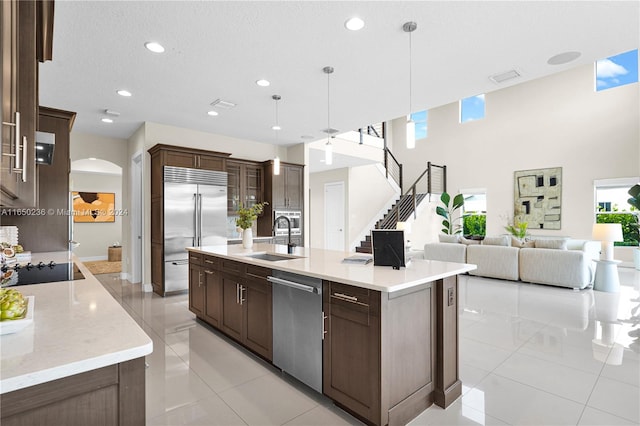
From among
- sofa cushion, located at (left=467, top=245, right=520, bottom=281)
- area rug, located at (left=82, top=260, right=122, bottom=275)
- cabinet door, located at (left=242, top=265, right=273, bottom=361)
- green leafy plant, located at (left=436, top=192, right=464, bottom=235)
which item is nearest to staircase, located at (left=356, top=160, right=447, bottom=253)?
green leafy plant, located at (left=436, top=192, right=464, bottom=235)

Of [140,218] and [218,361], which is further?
[140,218]

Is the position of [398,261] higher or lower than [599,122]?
lower

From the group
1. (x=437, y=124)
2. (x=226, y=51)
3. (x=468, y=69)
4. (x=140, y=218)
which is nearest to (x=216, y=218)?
(x=140, y=218)

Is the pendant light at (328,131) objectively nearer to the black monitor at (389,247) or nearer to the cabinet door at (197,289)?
the black monitor at (389,247)

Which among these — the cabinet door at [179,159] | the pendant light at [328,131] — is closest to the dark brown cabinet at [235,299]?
the pendant light at [328,131]

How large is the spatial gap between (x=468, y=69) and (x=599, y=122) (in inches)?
276

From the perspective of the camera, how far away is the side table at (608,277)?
17.5 ft

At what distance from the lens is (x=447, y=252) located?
6.73 meters

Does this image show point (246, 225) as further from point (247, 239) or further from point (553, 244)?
point (553, 244)

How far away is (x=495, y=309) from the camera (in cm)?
435

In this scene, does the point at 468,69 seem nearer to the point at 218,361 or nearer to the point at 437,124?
the point at 218,361

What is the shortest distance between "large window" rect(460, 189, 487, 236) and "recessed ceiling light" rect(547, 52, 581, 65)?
284 inches

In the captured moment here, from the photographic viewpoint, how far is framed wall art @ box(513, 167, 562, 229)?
8703mm

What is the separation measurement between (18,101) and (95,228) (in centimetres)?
1029
